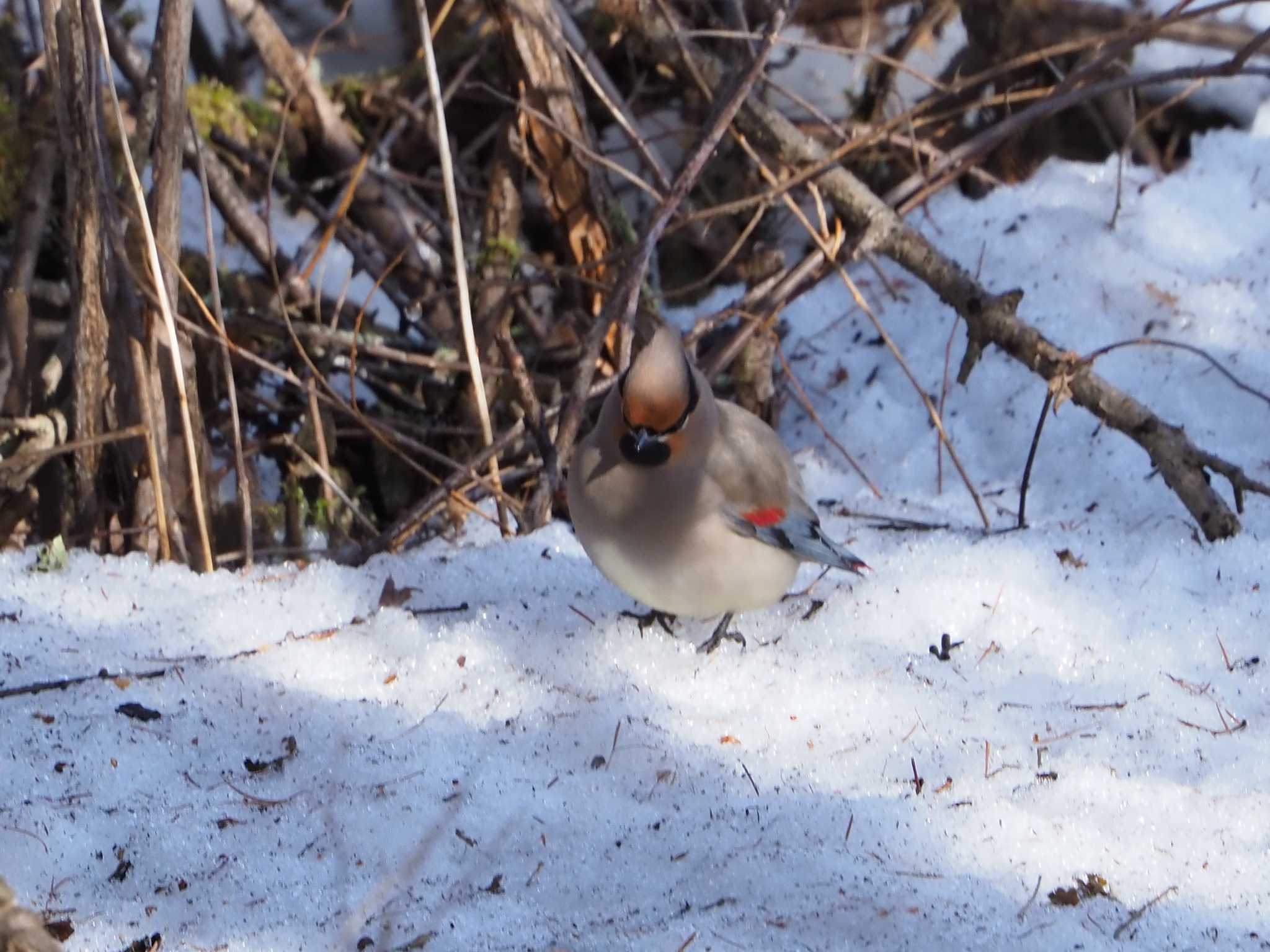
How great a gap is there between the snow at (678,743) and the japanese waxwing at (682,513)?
140 mm

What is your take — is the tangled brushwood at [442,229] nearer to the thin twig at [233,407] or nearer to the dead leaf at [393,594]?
the thin twig at [233,407]

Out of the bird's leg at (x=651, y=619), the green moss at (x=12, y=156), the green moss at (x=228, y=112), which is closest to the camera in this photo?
the bird's leg at (x=651, y=619)

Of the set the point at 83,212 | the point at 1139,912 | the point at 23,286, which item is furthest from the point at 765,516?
the point at 23,286

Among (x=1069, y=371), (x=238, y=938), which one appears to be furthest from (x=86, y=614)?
A: (x=1069, y=371)

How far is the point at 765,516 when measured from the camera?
107 inches

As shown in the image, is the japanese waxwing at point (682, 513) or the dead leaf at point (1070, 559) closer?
the japanese waxwing at point (682, 513)

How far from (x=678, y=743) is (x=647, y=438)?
1.94 feet

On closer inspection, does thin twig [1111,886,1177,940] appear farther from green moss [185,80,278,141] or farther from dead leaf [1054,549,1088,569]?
green moss [185,80,278,141]

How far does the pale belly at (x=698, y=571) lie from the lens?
257 cm

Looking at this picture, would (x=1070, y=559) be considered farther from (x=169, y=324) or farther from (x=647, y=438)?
(x=169, y=324)

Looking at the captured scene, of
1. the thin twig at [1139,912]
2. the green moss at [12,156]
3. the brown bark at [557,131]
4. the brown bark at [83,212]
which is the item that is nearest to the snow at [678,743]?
the thin twig at [1139,912]

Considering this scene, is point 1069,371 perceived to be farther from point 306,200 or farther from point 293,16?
point 293,16

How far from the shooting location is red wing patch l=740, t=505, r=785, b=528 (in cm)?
268

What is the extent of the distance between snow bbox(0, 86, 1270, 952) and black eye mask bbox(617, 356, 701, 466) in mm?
396
